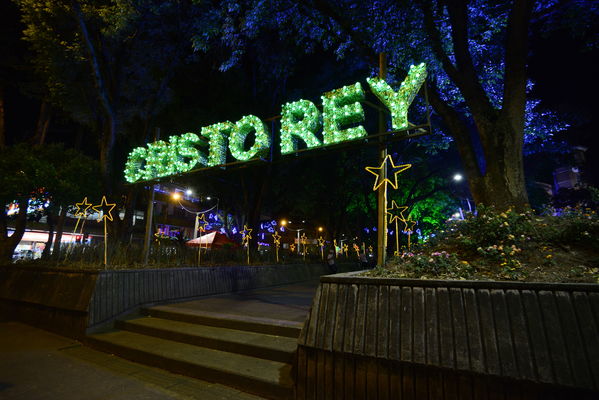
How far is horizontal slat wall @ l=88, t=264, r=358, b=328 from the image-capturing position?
21.9 ft

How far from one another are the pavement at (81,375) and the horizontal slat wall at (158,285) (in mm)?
936

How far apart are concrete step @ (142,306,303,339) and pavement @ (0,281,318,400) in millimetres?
457

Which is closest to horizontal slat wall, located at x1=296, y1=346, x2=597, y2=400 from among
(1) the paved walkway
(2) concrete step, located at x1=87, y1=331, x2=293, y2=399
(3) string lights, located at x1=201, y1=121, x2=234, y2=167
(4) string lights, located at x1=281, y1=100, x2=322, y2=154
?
(2) concrete step, located at x1=87, y1=331, x2=293, y2=399

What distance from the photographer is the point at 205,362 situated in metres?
4.62

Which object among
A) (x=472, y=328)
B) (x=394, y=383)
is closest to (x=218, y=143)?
(x=394, y=383)

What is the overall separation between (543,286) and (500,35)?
1045 cm

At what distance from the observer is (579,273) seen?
11.0 ft

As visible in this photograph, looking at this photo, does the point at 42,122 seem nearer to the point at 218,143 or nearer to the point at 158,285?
the point at 218,143

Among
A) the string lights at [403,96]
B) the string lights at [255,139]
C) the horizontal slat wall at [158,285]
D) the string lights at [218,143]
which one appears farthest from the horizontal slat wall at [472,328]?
the string lights at [218,143]

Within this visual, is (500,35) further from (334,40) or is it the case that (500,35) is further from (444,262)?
(444,262)

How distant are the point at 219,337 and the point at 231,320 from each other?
1.87 feet

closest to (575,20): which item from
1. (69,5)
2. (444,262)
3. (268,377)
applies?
(444,262)

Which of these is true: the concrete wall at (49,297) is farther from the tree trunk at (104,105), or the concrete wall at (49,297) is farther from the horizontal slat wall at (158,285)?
the tree trunk at (104,105)

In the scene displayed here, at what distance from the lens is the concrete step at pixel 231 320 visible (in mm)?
5137
